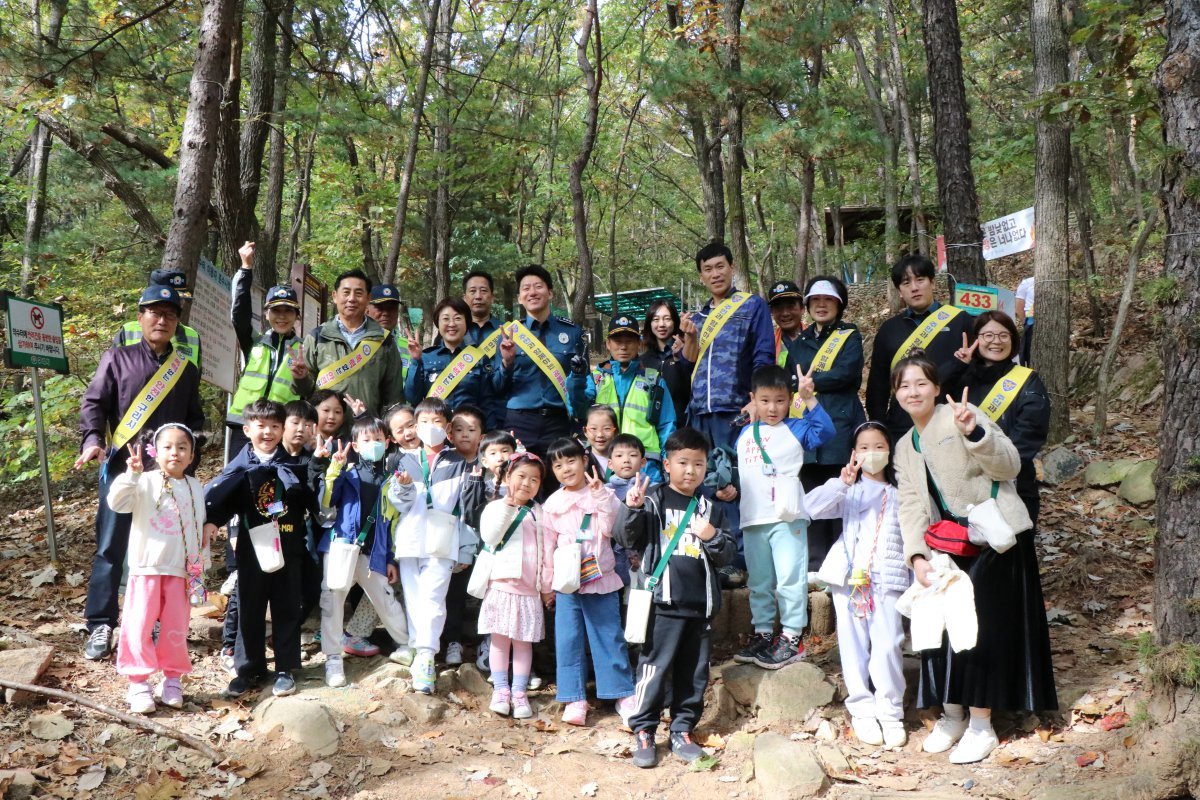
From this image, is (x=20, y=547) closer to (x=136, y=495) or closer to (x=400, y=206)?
(x=136, y=495)

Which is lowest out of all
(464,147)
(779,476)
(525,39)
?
(779,476)

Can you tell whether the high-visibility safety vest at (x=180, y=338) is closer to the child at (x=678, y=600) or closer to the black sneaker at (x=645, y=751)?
the child at (x=678, y=600)

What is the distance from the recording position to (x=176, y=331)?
5734 millimetres

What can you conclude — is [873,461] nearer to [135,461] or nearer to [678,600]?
[678,600]

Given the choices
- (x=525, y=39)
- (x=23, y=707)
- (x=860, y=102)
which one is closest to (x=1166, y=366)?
(x=23, y=707)

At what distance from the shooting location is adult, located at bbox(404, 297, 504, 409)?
6.20 metres

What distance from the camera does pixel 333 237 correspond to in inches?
681

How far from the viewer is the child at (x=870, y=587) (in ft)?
15.2

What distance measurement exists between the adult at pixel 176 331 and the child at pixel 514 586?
242 cm

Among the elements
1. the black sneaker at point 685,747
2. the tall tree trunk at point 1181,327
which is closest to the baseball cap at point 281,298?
the black sneaker at point 685,747

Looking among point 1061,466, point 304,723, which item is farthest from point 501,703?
point 1061,466

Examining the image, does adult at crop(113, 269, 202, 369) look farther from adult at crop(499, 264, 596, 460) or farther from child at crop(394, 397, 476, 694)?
adult at crop(499, 264, 596, 460)

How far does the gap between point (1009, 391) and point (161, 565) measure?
479 centimetres

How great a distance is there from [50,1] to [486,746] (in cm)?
1358
